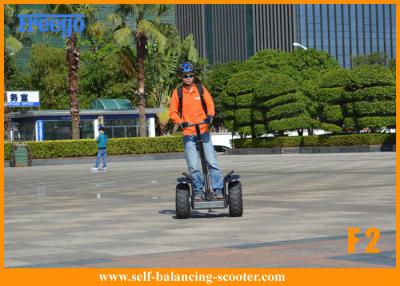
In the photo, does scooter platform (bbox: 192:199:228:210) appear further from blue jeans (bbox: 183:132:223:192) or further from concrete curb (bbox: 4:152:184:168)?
concrete curb (bbox: 4:152:184:168)

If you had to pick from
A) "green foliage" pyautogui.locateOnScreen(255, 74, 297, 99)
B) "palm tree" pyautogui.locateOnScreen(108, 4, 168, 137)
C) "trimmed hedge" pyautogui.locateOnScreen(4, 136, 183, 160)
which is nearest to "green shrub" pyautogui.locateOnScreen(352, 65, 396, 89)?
"green foliage" pyautogui.locateOnScreen(255, 74, 297, 99)

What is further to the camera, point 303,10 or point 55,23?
point 303,10

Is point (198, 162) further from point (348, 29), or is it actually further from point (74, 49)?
point (348, 29)

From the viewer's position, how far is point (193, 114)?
1170 centimetres

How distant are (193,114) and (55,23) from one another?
138 feet

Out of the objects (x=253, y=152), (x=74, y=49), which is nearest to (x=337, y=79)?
(x=253, y=152)

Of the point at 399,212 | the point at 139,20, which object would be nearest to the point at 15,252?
the point at 399,212

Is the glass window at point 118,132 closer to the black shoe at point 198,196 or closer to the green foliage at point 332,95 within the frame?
the green foliage at point 332,95

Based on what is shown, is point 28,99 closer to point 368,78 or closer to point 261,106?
point 261,106

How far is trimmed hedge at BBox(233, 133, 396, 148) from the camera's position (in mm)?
53094

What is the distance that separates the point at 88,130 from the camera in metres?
63.5

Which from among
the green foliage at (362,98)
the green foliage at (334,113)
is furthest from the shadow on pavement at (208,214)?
the green foliage at (334,113)

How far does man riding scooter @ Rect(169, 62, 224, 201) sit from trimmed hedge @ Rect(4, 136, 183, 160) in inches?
1513

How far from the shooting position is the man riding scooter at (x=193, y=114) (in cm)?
1164
